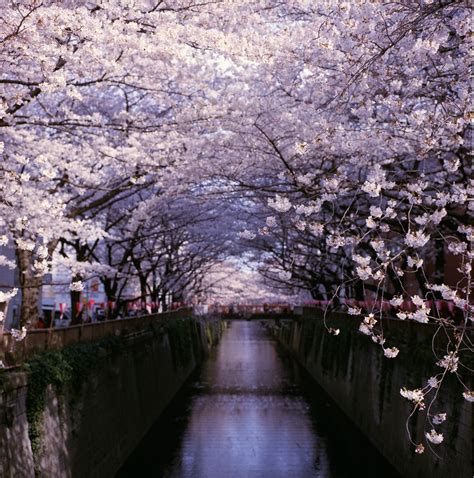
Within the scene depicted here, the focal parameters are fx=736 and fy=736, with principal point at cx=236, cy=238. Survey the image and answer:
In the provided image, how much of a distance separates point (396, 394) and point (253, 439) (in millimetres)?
5751

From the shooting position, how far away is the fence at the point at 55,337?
39.3 ft

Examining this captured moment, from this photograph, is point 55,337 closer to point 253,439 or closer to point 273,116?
point 273,116

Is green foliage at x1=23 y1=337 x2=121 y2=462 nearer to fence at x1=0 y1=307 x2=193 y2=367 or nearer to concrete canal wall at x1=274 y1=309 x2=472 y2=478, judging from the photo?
fence at x1=0 y1=307 x2=193 y2=367

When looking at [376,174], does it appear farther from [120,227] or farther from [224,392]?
[224,392]

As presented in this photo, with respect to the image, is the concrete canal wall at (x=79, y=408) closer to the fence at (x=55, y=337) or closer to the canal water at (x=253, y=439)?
the fence at (x=55, y=337)

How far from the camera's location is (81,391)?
53.0 feet

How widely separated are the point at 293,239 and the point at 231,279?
70.9 m

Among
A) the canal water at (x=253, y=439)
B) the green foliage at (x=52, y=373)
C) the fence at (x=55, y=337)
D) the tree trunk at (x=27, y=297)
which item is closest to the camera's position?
the fence at (x=55, y=337)

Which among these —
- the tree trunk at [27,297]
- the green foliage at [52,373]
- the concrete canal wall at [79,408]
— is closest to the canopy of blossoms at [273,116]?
the tree trunk at [27,297]

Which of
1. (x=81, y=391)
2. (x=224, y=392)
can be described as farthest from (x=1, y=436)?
(x=224, y=392)

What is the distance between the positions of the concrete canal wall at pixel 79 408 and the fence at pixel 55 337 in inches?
7.6

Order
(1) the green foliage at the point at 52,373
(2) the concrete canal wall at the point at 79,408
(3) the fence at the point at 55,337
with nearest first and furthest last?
(2) the concrete canal wall at the point at 79,408
(3) the fence at the point at 55,337
(1) the green foliage at the point at 52,373

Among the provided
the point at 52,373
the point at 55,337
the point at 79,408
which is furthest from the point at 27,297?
the point at 52,373

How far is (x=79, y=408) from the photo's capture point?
1592 cm
